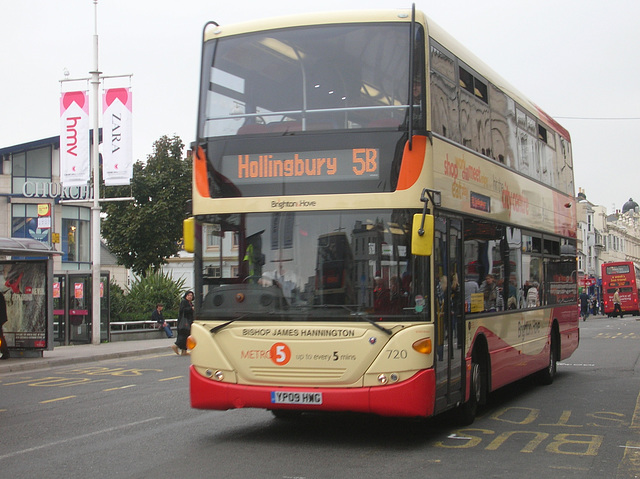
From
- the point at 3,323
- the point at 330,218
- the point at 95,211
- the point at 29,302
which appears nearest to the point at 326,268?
the point at 330,218

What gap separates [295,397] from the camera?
8.84 meters

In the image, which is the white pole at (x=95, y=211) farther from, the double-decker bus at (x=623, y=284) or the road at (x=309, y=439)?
the double-decker bus at (x=623, y=284)

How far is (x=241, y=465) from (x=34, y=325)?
15.0 m

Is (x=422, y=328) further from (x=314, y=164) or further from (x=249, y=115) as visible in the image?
(x=249, y=115)

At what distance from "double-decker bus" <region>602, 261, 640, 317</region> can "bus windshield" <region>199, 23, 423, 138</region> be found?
62.9 m

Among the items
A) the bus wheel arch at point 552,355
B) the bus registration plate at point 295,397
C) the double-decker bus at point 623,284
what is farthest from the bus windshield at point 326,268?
the double-decker bus at point 623,284

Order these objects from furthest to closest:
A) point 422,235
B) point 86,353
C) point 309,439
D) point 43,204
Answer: point 43,204
point 86,353
point 309,439
point 422,235

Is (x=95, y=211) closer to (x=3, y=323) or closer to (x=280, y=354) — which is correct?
(x=3, y=323)

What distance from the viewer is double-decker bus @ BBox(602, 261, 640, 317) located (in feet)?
224

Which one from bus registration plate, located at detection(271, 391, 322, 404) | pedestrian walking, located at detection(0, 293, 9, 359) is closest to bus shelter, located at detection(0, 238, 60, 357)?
pedestrian walking, located at detection(0, 293, 9, 359)

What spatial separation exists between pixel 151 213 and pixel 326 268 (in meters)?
36.0

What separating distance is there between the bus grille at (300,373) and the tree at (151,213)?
35659mm

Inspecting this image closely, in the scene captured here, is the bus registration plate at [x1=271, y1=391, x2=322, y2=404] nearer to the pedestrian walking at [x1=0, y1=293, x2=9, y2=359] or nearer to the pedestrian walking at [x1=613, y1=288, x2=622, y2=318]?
the pedestrian walking at [x1=0, y1=293, x2=9, y2=359]

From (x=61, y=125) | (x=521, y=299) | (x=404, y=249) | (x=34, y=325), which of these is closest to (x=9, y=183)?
(x=61, y=125)
